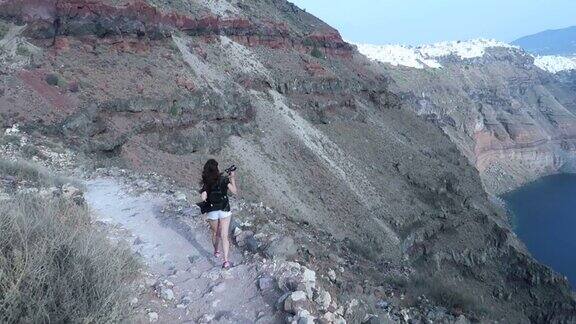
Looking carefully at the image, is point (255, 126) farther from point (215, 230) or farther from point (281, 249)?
point (281, 249)

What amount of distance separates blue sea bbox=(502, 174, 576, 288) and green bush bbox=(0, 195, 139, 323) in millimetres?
47668

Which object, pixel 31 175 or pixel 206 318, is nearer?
pixel 206 318

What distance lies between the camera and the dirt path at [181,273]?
664 cm

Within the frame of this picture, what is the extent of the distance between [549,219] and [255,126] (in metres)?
51.1

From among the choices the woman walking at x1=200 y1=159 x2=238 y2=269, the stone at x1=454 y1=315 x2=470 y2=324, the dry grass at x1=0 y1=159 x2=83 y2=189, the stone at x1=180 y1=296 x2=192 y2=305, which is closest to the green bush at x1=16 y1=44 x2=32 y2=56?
the dry grass at x1=0 y1=159 x2=83 y2=189

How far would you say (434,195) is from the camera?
34.0 meters

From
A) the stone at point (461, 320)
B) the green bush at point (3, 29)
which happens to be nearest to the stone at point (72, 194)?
the stone at point (461, 320)

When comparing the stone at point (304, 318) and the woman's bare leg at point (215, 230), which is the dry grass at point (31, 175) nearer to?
the woman's bare leg at point (215, 230)

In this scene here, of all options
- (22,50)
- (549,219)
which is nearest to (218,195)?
(22,50)

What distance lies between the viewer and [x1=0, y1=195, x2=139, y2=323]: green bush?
4766mm

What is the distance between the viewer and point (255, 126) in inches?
1209

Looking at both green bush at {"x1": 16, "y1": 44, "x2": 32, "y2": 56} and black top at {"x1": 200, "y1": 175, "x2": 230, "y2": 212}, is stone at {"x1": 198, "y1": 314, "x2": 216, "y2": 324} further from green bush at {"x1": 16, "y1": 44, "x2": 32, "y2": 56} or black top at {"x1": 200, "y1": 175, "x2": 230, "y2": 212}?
green bush at {"x1": 16, "y1": 44, "x2": 32, "y2": 56}

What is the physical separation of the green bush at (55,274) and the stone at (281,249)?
2.30m

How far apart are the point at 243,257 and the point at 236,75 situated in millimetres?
26831
